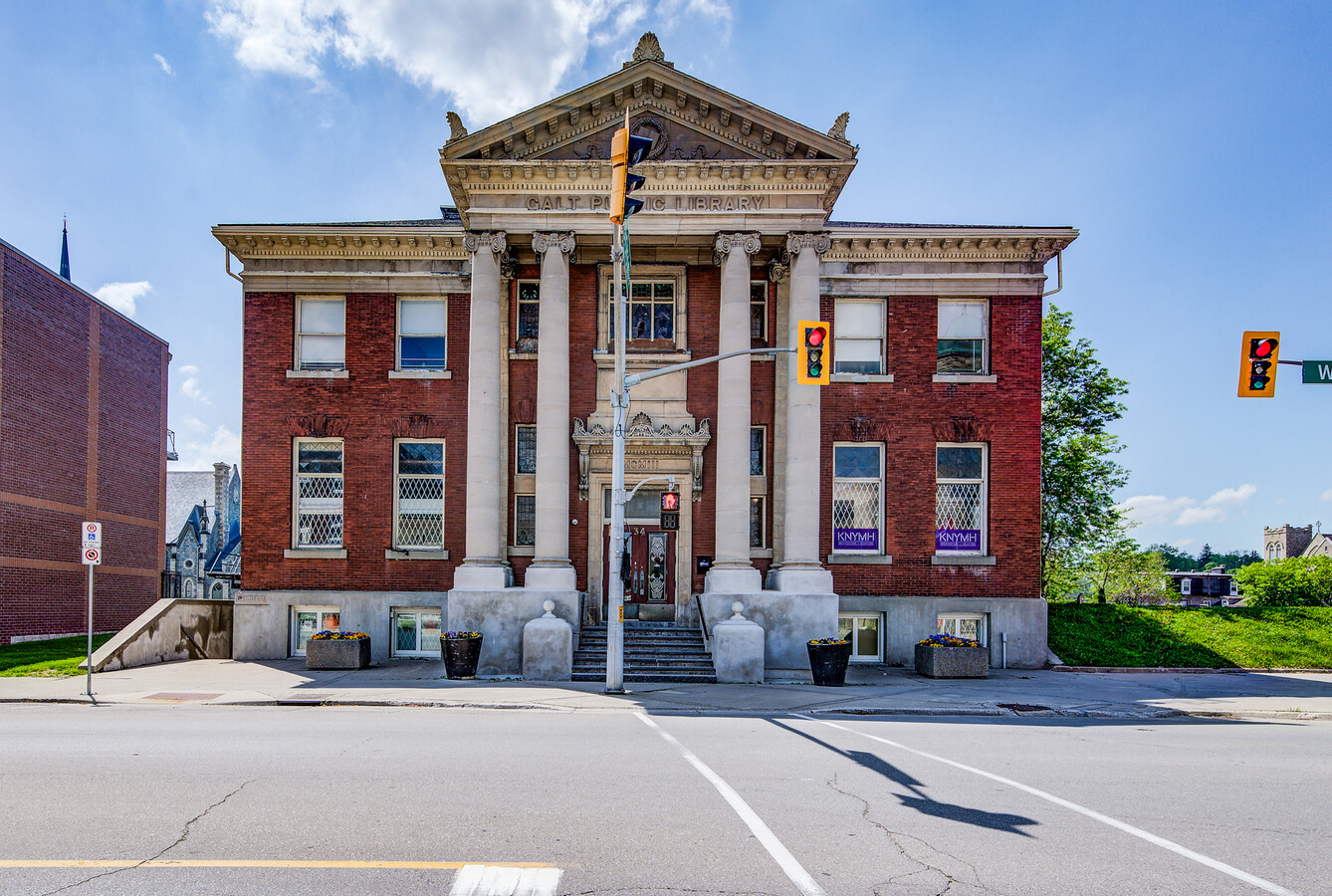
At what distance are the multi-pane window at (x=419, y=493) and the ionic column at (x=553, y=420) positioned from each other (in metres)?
4.21

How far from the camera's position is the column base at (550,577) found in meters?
19.7

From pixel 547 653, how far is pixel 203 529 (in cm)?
3935

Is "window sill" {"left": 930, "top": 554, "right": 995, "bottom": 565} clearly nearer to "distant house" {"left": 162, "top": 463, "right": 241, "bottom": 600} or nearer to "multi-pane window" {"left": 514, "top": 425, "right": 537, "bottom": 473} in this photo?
"multi-pane window" {"left": 514, "top": 425, "right": 537, "bottom": 473}

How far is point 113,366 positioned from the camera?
3372 centimetres

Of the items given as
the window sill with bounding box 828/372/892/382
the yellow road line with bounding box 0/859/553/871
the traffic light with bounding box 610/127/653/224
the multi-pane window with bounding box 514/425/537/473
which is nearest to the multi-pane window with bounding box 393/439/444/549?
the multi-pane window with bounding box 514/425/537/473

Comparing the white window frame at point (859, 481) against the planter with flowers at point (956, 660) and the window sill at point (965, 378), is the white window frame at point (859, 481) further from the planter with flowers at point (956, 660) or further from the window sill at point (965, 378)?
the planter with flowers at point (956, 660)

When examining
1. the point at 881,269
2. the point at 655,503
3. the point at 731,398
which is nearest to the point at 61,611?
the point at 655,503

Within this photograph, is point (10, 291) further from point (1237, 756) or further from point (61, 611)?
point (1237, 756)

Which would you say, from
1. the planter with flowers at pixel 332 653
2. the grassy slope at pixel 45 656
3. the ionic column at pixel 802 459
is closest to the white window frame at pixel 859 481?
the ionic column at pixel 802 459

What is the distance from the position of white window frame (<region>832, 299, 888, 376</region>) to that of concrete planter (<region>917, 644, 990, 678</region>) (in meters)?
7.68

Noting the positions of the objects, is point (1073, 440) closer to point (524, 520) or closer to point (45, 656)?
point (524, 520)

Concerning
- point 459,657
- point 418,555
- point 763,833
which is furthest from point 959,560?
→ point 763,833

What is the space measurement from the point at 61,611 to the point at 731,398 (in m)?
25.2

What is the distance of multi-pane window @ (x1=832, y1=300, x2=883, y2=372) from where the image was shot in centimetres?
2311
